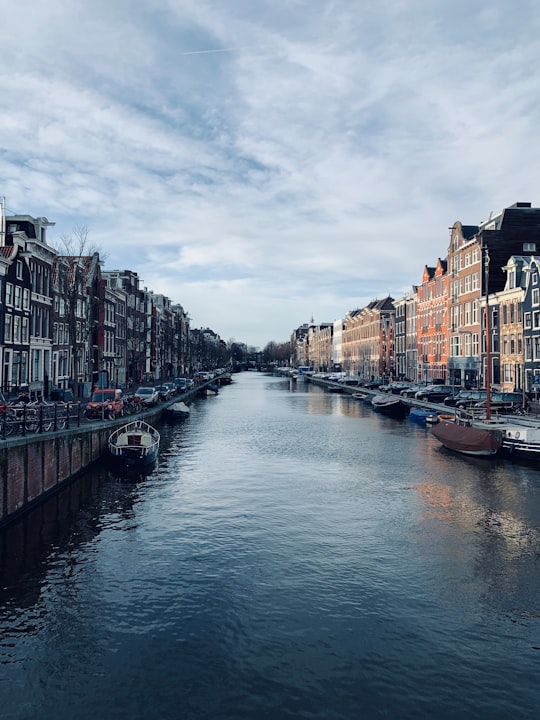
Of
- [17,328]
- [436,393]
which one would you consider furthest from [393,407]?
[17,328]

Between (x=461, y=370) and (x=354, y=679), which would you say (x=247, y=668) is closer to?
(x=354, y=679)

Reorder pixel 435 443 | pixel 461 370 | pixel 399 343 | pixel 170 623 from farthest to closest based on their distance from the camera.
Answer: pixel 399 343
pixel 461 370
pixel 435 443
pixel 170 623

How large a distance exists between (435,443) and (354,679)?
38.9 metres

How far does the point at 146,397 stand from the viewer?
6531cm

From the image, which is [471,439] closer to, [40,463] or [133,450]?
[133,450]

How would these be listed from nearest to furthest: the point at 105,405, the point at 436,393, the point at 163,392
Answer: the point at 105,405
the point at 436,393
the point at 163,392

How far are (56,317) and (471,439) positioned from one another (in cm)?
4632

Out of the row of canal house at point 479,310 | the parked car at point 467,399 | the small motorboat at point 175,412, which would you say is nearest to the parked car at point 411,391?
the row of canal house at point 479,310

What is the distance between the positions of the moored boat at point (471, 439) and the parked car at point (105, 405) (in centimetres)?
2675

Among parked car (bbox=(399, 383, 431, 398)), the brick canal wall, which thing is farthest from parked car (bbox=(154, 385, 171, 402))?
the brick canal wall

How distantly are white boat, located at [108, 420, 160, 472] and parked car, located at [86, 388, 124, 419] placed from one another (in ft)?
16.7

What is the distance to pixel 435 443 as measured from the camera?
5031cm

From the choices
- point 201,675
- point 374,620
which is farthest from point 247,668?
point 374,620

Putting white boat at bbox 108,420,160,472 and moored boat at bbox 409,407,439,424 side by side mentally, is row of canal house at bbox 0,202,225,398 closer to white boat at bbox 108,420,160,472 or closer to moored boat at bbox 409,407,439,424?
white boat at bbox 108,420,160,472
